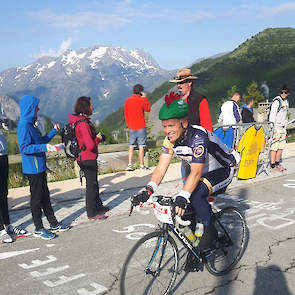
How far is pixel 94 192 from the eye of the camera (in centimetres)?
609

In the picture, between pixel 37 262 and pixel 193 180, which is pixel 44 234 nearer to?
pixel 37 262

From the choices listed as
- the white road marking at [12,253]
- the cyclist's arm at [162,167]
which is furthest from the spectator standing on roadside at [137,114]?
the cyclist's arm at [162,167]

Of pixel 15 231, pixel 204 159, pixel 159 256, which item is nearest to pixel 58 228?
pixel 15 231

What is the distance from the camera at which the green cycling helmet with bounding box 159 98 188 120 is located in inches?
131

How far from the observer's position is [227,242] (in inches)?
161

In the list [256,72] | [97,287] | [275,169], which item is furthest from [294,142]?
[256,72]

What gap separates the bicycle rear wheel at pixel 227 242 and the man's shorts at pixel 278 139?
18.3ft

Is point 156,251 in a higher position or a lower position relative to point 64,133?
lower

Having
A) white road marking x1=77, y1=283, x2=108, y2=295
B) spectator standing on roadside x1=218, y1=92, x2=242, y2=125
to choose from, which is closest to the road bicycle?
white road marking x1=77, y1=283, x2=108, y2=295

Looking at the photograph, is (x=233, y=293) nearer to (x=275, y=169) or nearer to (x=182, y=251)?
(x=182, y=251)

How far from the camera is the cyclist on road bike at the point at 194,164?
3.36 metres

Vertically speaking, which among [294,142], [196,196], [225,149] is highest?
[225,149]

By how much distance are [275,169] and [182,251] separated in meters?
6.68

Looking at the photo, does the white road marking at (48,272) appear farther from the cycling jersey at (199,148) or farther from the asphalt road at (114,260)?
the cycling jersey at (199,148)
